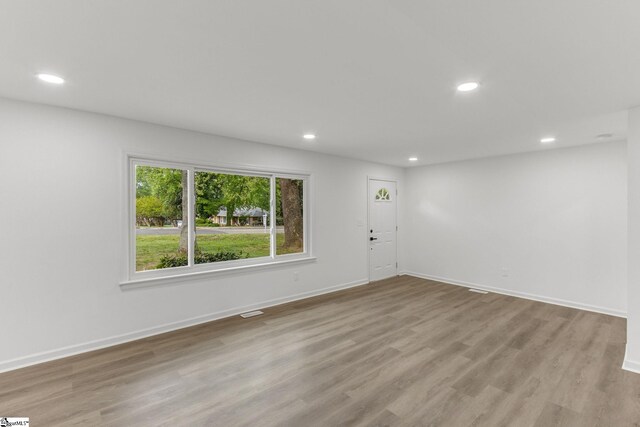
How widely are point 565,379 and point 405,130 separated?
2.95 metres

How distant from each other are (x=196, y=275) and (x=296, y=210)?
1.93 m

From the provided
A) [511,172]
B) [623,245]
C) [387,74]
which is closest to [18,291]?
[387,74]

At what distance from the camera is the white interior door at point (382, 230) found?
606cm

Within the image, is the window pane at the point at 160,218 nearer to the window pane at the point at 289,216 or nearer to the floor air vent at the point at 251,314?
the floor air vent at the point at 251,314

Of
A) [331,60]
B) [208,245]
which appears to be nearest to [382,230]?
[208,245]

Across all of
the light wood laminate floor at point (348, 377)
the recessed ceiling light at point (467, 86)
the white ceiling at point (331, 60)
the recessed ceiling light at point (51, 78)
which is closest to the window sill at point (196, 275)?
the light wood laminate floor at point (348, 377)

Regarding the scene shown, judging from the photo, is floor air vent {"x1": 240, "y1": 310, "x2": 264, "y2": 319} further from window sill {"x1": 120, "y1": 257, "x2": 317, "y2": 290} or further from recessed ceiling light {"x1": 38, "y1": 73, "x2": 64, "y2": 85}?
recessed ceiling light {"x1": 38, "y1": 73, "x2": 64, "y2": 85}

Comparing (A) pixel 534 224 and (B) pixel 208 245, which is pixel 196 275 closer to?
(B) pixel 208 245

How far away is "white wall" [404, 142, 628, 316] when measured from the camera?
4.18m

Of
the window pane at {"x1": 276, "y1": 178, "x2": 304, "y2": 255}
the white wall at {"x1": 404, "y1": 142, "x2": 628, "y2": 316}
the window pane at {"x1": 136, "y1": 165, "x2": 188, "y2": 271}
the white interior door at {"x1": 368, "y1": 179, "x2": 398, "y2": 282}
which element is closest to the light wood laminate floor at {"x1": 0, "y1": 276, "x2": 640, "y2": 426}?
the white wall at {"x1": 404, "y1": 142, "x2": 628, "y2": 316}

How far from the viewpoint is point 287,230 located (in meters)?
4.88

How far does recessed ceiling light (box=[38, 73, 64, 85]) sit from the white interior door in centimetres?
486

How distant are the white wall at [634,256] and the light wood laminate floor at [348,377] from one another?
0.78ft

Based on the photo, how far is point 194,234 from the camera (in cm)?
384
